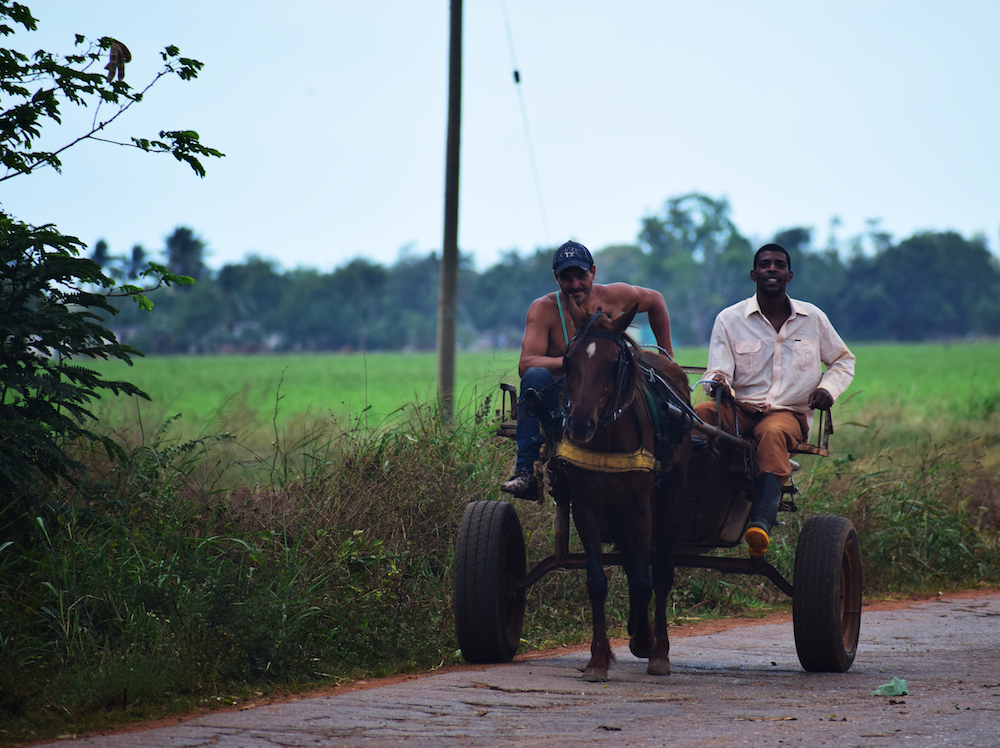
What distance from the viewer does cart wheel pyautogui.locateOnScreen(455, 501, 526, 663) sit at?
6.86 m

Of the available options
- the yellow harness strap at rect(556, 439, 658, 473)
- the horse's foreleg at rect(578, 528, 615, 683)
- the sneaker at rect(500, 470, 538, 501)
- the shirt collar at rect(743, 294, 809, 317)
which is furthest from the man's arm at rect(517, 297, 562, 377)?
the shirt collar at rect(743, 294, 809, 317)

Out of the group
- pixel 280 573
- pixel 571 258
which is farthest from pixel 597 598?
pixel 280 573

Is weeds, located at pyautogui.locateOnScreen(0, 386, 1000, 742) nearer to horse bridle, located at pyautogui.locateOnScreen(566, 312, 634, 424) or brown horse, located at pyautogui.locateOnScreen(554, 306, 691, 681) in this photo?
brown horse, located at pyautogui.locateOnScreen(554, 306, 691, 681)

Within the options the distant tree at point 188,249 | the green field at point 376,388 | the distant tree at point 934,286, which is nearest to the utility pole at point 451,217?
the green field at point 376,388

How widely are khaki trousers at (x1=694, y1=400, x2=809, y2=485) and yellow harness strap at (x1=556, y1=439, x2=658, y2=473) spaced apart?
826 millimetres

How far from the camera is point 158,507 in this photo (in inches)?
312

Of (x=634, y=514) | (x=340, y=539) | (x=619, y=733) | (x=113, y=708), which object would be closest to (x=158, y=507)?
(x=340, y=539)

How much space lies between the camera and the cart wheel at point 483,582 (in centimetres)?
686

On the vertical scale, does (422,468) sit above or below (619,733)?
above

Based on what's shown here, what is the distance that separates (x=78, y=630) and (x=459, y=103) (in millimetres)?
8385

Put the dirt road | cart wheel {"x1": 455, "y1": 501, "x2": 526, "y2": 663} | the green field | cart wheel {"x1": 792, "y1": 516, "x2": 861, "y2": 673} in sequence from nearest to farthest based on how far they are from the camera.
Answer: the dirt road < cart wheel {"x1": 792, "y1": 516, "x2": 861, "y2": 673} < cart wheel {"x1": 455, "y1": 501, "x2": 526, "y2": 663} < the green field

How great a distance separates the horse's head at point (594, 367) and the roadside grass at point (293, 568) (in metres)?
2.18

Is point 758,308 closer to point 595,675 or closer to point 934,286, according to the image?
point 595,675

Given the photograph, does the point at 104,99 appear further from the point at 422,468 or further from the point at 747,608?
the point at 747,608
